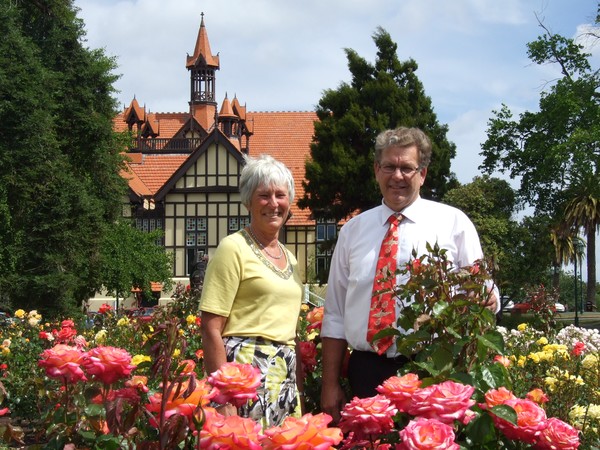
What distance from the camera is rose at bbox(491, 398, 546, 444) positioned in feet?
6.40

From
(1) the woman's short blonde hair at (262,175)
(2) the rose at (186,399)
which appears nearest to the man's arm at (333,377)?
(1) the woman's short blonde hair at (262,175)

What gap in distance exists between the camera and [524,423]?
1960 millimetres

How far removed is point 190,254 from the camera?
1415 inches

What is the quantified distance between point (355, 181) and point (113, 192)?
796cm

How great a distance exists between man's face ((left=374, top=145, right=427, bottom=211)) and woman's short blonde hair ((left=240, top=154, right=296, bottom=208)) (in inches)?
13.1

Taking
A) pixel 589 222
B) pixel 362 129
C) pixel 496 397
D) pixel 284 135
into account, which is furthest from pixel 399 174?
pixel 589 222

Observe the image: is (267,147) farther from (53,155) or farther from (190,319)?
(190,319)

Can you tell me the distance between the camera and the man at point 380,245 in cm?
295

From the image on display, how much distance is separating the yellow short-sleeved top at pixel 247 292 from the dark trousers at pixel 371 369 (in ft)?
0.94

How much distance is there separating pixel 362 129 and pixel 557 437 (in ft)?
88.6

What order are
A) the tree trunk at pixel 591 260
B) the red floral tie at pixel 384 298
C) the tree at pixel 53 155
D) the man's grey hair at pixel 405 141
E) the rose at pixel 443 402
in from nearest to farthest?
1. the rose at pixel 443 402
2. the red floral tie at pixel 384 298
3. the man's grey hair at pixel 405 141
4. the tree at pixel 53 155
5. the tree trunk at pixel 591 260

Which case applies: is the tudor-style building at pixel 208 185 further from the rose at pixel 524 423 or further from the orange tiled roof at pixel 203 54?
the rose at pixel 524 423

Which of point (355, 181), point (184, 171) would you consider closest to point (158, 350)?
point (355, 181)

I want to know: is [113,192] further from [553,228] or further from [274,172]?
[274,172]
